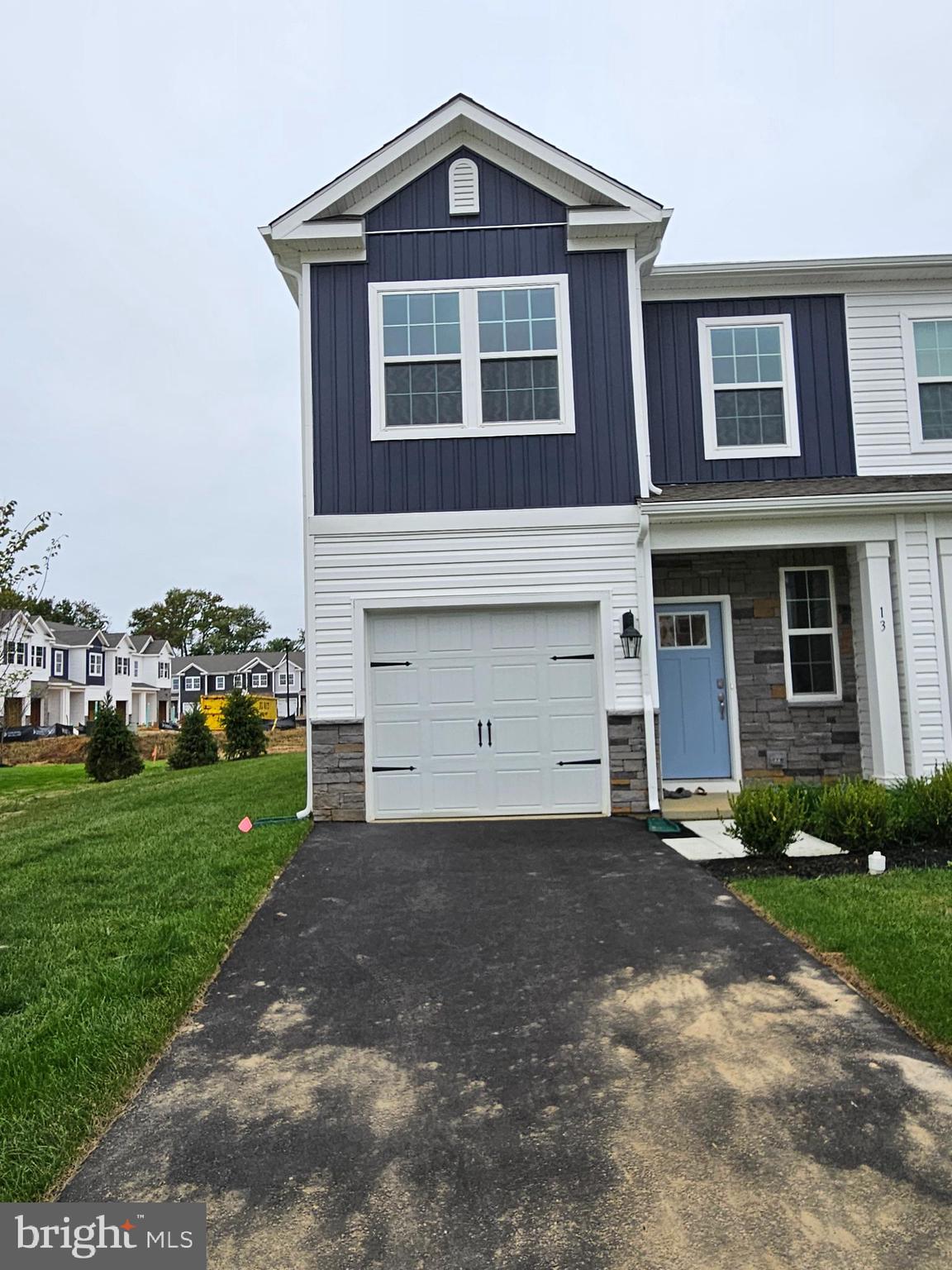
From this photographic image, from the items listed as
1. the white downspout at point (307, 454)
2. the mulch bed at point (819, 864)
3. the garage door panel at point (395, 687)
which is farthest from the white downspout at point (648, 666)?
the white downspout at point (307, 454)

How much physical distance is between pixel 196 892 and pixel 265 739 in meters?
19.4

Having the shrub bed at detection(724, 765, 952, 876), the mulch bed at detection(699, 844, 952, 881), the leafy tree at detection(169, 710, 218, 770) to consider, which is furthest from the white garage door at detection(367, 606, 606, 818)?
the leafy tree at detection(169, 710, 218, 770)

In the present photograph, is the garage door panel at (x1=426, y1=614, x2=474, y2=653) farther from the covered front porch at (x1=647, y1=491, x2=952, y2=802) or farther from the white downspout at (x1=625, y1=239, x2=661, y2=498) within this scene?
the white downspout at (x1=625, y1=239, x2=661, y2=498)

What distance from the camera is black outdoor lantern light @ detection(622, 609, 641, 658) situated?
8.43m

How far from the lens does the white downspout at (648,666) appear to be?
8.41 metres

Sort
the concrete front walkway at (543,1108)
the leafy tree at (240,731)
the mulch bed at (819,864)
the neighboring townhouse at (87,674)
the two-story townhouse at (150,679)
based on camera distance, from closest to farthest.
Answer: the concrete front walkway at (543,1108) → the mulch bed at (819,864) → the leafy tree at (240,731) → the neighboring townhouse at (87,674) → the two-story townhouse at (150,679)

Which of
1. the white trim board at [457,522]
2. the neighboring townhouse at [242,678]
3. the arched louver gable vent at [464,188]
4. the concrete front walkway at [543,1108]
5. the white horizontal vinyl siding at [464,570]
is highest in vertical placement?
the arched louver gable vent at [464,188]

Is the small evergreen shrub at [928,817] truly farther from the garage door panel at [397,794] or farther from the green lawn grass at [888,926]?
the garage door panel at [397,794]

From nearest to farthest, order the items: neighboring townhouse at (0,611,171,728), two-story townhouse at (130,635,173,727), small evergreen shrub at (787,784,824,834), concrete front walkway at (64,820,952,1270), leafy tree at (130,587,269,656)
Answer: concrete front walkway at (64,820,952,1270)
small evergreen shrub at (787,784,824,834)
neighboring townhouse at (0,611,171,728)
two-story townhouse at (130,635,173,727)
leafy tree at (130,587,269,656)

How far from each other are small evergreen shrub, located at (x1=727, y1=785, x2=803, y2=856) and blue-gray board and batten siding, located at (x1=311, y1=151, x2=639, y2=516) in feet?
11.5

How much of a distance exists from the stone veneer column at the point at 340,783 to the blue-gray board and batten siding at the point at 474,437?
2474 mm

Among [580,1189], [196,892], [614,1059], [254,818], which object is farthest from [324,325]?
[580,1189]

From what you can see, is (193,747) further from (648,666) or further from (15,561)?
(648,666)

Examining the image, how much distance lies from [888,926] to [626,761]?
12.6ft
